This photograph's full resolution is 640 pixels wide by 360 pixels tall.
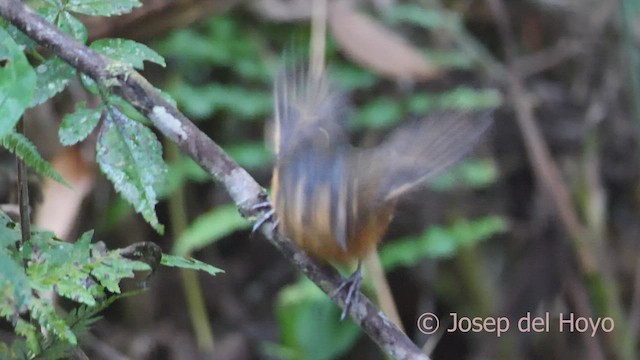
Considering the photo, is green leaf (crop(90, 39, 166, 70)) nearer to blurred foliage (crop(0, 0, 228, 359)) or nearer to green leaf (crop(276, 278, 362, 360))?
blurred foliage (crop(0, 0, 228, 359))

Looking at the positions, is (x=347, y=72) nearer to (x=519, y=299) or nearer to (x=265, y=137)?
(x=265, y=137)

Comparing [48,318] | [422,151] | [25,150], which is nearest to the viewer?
[48,318]

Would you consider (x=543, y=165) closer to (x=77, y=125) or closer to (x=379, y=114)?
(x=379, y=114)

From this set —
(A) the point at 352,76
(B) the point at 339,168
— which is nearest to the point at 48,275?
(B) the point at 339,168

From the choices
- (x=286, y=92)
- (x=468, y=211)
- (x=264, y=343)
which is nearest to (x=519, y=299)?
(x=468, y=211)

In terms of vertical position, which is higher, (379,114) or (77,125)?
(77,125)

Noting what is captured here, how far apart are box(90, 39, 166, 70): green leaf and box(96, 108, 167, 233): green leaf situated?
67 mm

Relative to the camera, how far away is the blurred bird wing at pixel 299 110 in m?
1.82

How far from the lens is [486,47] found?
398cm

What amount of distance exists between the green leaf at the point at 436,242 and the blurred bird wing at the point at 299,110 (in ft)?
4.07

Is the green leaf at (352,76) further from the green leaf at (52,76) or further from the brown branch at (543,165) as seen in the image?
the green leaf at (52,76)

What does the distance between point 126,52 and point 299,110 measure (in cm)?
74

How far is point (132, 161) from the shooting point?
1.11 metres

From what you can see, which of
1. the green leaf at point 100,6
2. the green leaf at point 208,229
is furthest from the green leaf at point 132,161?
the green leaf at point 208,229
